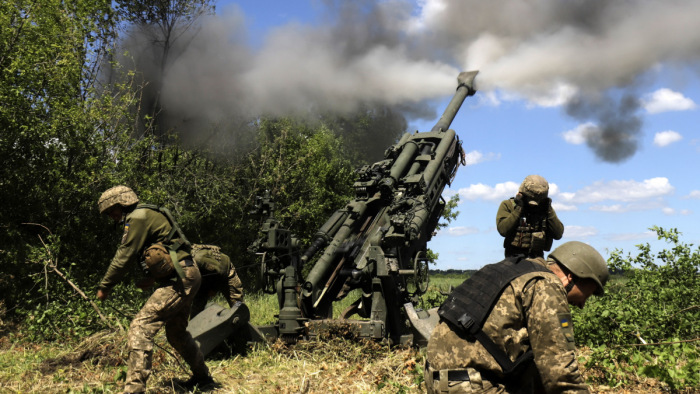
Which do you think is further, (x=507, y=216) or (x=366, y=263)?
(x=366, y=263)

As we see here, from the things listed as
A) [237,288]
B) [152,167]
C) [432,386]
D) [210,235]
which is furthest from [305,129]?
[432,386]

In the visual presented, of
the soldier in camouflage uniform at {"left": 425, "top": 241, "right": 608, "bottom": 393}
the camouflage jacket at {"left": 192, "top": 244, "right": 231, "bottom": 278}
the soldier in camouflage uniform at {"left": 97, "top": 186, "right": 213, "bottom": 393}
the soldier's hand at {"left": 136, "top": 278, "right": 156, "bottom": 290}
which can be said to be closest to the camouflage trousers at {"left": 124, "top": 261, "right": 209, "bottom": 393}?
the soldier in camouflage uniform at {"left": 97, "top": 186, "right": 213, "bottom": 393}

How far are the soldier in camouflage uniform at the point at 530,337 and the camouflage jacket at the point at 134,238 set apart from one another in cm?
305

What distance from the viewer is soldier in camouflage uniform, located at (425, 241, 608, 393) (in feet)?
10.2

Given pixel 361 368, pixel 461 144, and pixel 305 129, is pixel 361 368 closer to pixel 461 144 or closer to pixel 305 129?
pixel 461 144

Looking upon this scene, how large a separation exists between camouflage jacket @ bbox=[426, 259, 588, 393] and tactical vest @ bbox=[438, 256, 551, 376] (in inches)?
1.3

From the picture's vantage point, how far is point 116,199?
541cm

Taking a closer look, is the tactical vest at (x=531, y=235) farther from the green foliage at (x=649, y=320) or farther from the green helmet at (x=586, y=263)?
the green helmet at (x=586, y=263)

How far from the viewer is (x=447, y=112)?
11.3 metres

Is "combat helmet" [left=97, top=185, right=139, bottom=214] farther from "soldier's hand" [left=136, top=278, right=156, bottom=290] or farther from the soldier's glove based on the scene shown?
the soldier's glove

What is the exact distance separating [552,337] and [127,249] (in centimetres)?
369

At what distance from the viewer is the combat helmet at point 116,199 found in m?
5.39

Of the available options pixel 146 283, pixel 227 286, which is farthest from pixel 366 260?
pixel 146 283

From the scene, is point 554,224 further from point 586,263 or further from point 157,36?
point 157,36
